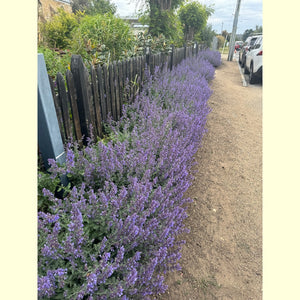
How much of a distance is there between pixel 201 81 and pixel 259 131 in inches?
67.6

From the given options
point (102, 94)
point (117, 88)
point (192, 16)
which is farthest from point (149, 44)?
point (192, 16)

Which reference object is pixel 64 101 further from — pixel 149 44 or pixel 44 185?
pixel 149 44

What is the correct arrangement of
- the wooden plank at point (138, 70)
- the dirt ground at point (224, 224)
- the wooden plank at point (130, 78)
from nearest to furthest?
the dirt ground at point (224, 224)
the wooden plank at point (130, 78)
the wooden plank at point (138, 70)

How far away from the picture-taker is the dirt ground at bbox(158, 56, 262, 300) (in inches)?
76.0

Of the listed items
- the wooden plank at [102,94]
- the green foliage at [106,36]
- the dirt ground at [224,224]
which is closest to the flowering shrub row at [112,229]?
the dirt ground at [224,224]

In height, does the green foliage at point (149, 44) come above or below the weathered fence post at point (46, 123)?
above

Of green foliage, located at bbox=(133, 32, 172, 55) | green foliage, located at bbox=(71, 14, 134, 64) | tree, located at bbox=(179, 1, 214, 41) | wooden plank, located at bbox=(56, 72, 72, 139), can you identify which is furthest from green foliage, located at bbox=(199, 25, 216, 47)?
wooden plank, located at bbox=(56, 72, 72, 139)

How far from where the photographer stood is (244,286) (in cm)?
197

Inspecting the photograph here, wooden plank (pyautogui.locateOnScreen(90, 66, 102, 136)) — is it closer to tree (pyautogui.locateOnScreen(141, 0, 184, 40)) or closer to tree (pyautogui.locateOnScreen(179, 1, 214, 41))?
tree (pyautogui.locateOnScreen(141, 0, 184, 40))

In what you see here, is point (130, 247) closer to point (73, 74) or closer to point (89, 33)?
point (73, 74)

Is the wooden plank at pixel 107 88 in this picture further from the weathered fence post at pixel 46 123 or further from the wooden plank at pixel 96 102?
the weathered fence post at pixel 46 123

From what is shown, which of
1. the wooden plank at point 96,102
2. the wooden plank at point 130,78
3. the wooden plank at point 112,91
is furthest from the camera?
the wooden plank at point 130,78

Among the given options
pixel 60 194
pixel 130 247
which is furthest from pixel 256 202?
pixel 60 194

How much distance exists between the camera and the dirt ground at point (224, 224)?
76.0 inches
